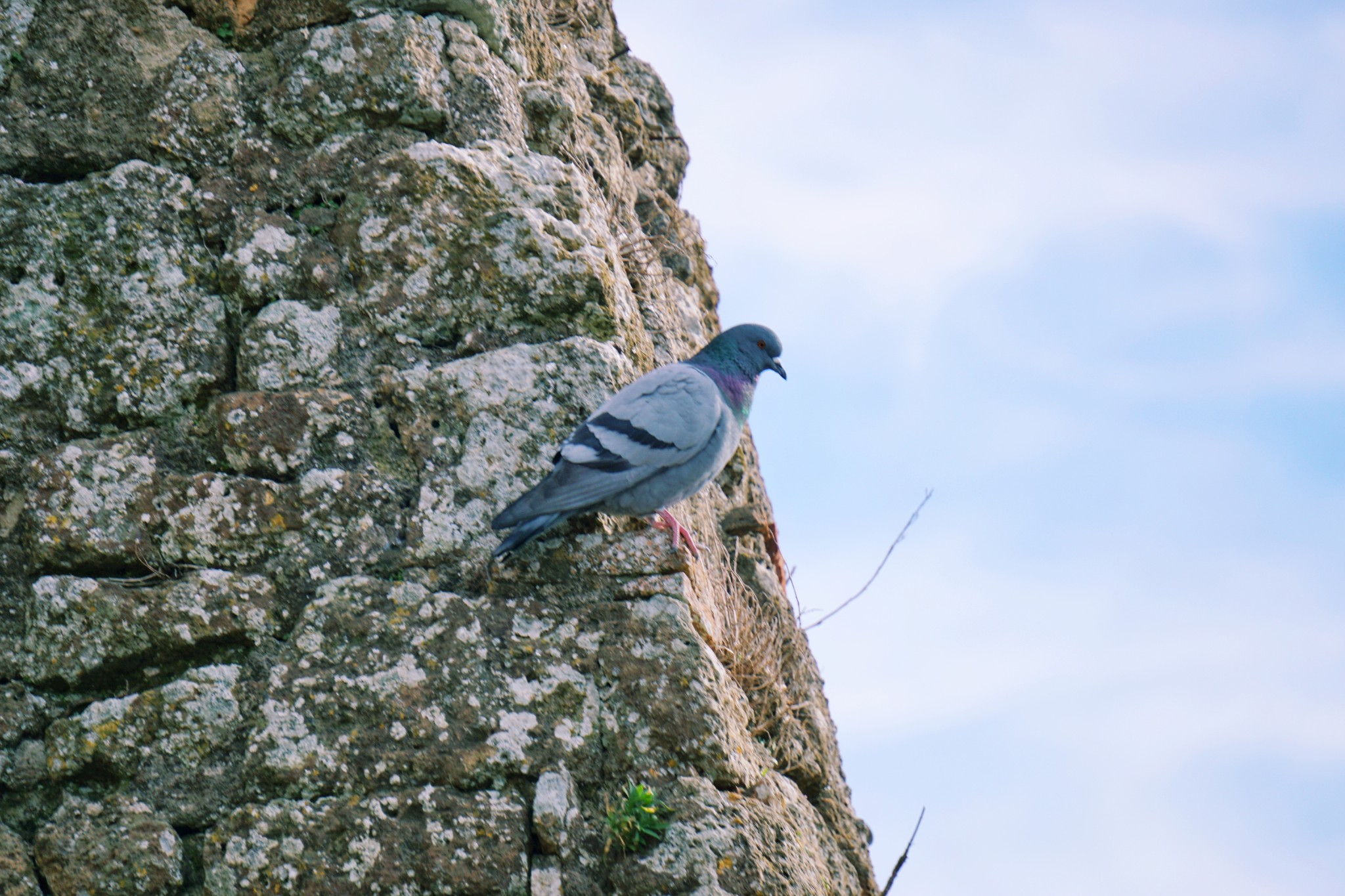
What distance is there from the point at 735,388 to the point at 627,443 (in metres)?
0.79

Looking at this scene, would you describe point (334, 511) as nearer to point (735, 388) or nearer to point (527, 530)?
point (527, 530)

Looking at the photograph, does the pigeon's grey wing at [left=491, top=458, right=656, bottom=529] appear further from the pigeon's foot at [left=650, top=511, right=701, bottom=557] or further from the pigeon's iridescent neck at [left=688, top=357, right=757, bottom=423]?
the pigeon's iridescent neck at [left=688, top=357, right=757, bottom=423]

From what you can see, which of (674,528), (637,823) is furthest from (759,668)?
(637,823)

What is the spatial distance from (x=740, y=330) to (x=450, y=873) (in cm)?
239

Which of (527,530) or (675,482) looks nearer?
(527,530)

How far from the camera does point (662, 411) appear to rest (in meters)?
3.92

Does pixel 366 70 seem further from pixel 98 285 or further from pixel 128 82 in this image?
pixel 98 285

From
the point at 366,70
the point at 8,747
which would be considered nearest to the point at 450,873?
the point at 8,747

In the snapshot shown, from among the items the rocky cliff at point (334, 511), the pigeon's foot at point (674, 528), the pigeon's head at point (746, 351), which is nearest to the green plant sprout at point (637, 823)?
the rocky cliff at point (334, 511)

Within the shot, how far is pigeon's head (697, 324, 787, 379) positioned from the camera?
4.50 meters

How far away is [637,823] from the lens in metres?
3.35

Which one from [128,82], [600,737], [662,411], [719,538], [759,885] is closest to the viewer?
[759,885]

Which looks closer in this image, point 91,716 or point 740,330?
point 91,716

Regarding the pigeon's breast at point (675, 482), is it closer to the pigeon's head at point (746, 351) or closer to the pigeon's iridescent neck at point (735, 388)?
the pigeon's iridescent neck at point (735, 388)
